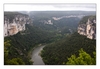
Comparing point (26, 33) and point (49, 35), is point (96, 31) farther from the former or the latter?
point (26, 33)

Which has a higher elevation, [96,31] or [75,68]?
[96,31]

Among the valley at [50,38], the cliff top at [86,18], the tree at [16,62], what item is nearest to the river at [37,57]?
the valley at [50,38]

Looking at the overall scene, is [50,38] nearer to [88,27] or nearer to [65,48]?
[65,48]

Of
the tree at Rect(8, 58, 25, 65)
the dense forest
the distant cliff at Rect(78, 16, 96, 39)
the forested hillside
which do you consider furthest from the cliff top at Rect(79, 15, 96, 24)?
the tree at Rect(8, 58, 25, 65)

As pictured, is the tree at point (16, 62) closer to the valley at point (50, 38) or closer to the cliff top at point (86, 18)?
the valley at point (50, 38)

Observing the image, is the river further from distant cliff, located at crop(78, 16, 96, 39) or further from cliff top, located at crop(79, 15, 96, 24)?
cliff top, located at crop(79, 15, 96, 24)

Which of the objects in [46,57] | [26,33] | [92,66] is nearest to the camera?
[92,66]

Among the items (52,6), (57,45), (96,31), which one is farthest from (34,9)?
(96,31)
